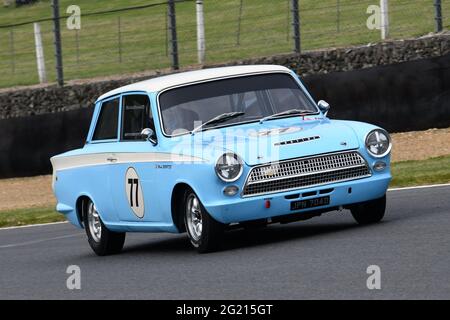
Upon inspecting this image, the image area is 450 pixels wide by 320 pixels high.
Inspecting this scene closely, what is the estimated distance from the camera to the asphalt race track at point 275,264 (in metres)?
8.77

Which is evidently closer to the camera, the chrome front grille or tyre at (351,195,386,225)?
the chrome front grille

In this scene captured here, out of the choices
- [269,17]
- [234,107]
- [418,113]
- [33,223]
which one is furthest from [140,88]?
[269,17]

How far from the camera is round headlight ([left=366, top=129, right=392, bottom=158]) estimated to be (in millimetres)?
11453

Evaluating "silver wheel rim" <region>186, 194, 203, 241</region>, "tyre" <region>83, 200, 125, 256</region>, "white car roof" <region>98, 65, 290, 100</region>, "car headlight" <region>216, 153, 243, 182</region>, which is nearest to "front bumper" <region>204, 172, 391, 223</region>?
"car headlight" <region>216, 153, 243, 182</region>

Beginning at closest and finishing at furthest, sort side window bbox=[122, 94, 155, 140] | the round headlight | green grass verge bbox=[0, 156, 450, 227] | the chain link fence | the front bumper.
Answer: the front bumper
the round headlight
side window bbox=[122, 94, 155, 140]
green grass verge bbox=[0, 156, 450, 227]
the chain link fence

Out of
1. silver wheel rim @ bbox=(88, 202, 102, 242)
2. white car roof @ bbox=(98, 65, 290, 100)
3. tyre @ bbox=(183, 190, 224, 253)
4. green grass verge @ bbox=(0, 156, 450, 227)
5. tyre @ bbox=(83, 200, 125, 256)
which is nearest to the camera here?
tyre @ bbox=(183, 190, 224, 253)

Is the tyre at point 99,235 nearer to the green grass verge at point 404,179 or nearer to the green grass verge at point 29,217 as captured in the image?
the green grass verge at point 404,179

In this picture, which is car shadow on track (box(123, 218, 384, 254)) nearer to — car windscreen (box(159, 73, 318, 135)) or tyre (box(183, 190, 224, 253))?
tyre (box(183, 190, 224, 253))

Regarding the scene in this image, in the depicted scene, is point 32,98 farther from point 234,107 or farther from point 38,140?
point 234,107

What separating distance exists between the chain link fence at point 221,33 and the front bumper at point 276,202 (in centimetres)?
1134

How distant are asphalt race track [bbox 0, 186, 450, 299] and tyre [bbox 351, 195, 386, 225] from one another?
0.38ft

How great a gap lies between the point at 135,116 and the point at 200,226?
1815mm

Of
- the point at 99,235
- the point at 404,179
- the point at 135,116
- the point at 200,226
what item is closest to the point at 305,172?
the point at 200,226

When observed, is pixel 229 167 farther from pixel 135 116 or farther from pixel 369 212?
pixel 135 116
